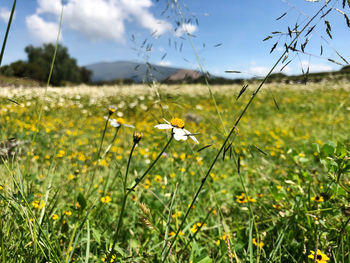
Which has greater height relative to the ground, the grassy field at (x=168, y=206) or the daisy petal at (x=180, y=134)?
the daisy petal at (x=180, y=134)

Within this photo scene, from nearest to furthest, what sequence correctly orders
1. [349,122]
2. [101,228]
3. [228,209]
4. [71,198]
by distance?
1. [101,228]
2. [71,198]
3. [228,209]
4. [349,122]

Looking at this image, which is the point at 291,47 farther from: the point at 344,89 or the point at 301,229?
the point at 344,89

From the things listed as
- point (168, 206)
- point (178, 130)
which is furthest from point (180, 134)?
point (168, 206)

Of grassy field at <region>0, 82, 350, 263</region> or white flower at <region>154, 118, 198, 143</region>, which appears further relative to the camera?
grassy field at <region>0, 82, 350, 263</region>

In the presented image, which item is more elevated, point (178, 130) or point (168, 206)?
point (178, 130)

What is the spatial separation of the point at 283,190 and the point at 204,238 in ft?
2.28

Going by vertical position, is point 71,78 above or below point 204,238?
above

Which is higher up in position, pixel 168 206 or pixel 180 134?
pixel 180 134

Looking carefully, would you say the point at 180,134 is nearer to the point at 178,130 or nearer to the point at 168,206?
the point at 178,130

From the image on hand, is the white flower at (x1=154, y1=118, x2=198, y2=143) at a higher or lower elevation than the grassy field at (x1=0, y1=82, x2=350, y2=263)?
higher

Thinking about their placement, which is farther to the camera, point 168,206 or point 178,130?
point 168,206

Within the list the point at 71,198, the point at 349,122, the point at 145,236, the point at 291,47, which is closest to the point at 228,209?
the point at 145,236

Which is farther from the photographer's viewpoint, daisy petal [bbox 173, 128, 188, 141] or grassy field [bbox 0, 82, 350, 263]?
grassy field [bbox 0, 82, 350, 263]

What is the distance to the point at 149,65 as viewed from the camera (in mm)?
1348
